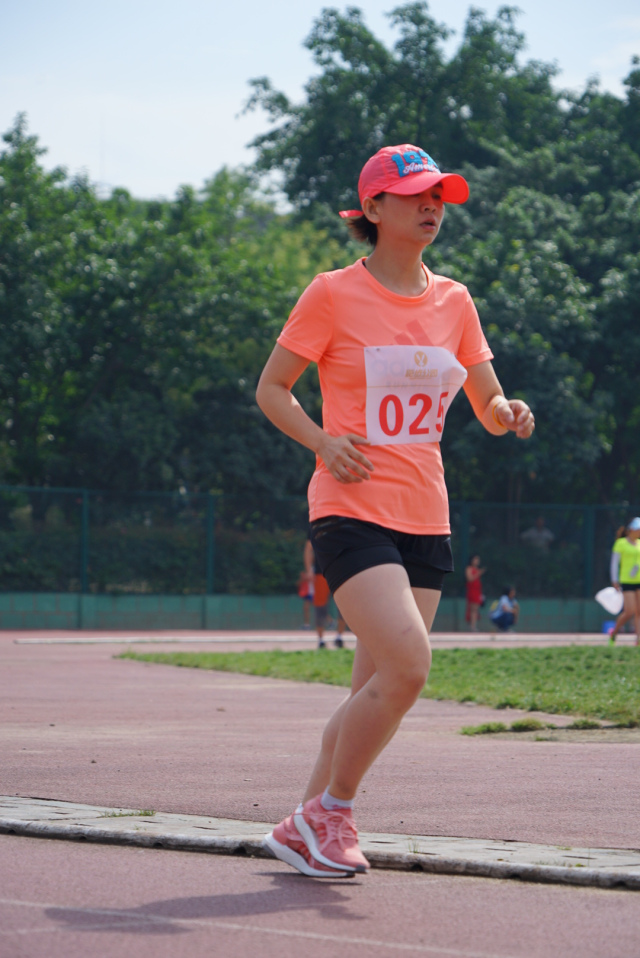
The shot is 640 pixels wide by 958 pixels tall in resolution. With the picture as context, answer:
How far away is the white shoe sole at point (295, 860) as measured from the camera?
4.19 metres

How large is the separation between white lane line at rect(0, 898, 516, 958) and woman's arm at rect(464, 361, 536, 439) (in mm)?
1731

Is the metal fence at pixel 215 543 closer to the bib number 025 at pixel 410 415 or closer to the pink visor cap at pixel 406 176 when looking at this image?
the pink visor cap at pixel 406 176

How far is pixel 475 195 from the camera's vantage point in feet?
117

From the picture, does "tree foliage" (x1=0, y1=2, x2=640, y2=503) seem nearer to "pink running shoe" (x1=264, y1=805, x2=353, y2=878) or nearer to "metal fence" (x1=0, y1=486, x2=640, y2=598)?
"metal fence" (x1=0, y1=486, x2=640, y2=598)

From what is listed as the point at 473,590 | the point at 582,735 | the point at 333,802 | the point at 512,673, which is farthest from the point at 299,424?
the point at 473,590

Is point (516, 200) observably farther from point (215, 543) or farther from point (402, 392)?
point (402, 392)

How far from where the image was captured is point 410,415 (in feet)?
14.1

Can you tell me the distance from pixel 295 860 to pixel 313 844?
0.10 m

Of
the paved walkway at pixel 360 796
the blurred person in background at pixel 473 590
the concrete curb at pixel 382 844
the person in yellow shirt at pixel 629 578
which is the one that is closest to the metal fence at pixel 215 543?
the blurred person in background at pixel 473 590

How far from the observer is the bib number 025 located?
14.0 ft

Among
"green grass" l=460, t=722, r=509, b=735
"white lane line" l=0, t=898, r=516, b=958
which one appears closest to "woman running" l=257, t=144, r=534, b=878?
A: "white lane line" l=0, t=898, r=516, b=958

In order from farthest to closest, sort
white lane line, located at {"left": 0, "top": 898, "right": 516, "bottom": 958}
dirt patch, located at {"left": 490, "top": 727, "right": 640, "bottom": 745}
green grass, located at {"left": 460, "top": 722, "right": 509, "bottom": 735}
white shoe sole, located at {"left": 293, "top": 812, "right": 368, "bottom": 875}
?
green grass, located at {"left": 460, "top": 722, "right": 509, "bottom": 735}
dirt patch, located at {"left": 490, "top": 727, "right": 640, "bottom": 745}
white shoe sole, located at {"left": 293, "top": 812, "right": 368, "bottom": 875}
white lane line, located at {"left": 0, "top": 898, "right": 516, "bottom": 958}

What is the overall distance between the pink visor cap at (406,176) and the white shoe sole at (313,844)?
6.27ft

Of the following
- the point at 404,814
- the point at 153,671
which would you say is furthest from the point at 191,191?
the point at 404,814
